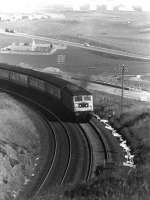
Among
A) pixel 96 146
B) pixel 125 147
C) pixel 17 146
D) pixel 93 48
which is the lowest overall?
pixel 125 147

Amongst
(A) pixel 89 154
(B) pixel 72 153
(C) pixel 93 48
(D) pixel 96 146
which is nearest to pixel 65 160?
(B) pixel 72 153

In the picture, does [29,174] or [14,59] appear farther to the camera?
[14,59]

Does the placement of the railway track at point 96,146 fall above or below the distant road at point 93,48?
below

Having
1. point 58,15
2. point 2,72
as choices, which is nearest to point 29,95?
point 2,72

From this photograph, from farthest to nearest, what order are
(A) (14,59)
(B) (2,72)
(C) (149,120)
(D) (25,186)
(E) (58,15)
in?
(E) (58,15) < (A) (14,59) < (B) (2,72) < (C) (149,120) < (D) (25,186)

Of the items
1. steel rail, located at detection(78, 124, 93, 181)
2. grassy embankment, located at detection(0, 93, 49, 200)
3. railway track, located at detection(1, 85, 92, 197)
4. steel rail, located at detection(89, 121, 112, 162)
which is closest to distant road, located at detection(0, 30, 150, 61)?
grassy embankment, located at detection(0, 93, 49, 200)

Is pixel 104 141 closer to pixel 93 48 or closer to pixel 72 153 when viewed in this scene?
pixel 72 153

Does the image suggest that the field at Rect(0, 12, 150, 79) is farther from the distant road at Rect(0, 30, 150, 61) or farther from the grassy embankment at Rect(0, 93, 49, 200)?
the grassy embankment at Rect(0, 93, 49, 200)

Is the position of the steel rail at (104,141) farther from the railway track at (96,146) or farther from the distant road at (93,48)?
the distant road at (93,48)

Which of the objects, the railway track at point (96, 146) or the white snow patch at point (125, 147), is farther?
the white snow patch at point (125, 147)

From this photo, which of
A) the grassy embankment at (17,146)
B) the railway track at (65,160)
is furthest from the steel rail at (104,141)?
the grassy embankment at (17,146)

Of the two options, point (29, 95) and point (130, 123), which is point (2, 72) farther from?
point (130, 123)
